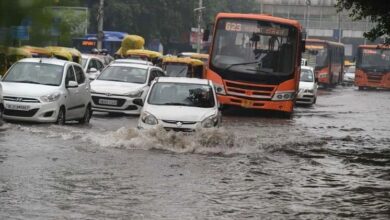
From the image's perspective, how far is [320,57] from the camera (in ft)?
177

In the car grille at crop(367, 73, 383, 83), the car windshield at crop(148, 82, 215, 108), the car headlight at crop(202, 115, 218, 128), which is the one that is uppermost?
the car windshield at crop(148, 82, 215, 108)

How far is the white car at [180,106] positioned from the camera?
14.2 meters

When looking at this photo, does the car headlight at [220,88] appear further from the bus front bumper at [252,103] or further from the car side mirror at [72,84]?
the car side mirror at [72,84]

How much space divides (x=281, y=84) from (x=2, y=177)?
46.2 feet

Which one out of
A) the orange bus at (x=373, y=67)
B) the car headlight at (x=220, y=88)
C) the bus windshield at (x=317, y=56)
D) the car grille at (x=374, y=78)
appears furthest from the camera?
the car grille at (x=374, y=78)

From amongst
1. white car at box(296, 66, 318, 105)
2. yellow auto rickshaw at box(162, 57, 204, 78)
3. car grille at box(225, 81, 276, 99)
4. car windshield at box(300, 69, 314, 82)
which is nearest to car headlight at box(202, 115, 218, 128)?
car grille at box(225, 81, 276, 99)

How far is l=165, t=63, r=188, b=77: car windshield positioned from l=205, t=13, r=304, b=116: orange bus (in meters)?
5.48

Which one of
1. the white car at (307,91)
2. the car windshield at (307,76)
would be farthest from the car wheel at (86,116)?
the car windshield at (307,76)

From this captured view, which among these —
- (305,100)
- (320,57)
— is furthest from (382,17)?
(320,57)

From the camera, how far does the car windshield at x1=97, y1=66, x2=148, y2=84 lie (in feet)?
74.8

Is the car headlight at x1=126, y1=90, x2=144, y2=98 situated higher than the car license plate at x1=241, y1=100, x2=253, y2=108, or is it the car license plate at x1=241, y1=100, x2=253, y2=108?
the car headlight at x1=126, y1=90, x2=144, y2=98

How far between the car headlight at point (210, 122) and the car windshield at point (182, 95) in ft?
1.35

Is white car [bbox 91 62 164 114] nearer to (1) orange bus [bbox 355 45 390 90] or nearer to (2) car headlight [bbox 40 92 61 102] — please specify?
(2) car headlight [bbox 40 92 61 102]

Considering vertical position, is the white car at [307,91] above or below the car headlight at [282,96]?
below
